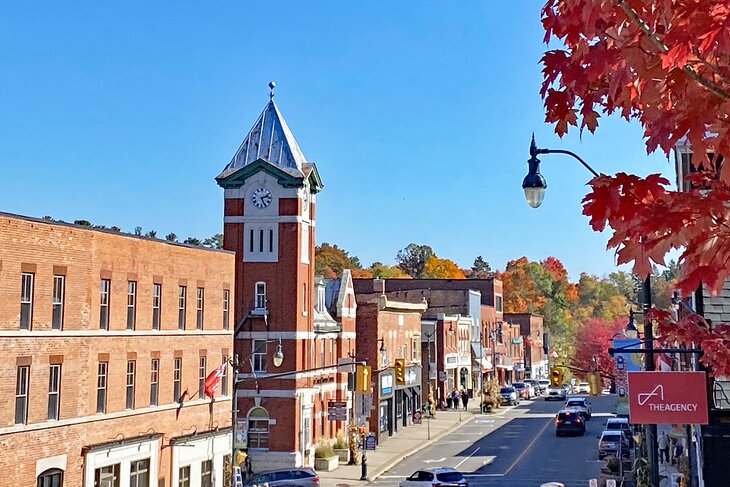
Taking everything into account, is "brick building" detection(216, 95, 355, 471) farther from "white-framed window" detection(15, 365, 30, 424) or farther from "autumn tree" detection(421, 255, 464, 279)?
"autumn tree" detection(421, 255, 464, 279)

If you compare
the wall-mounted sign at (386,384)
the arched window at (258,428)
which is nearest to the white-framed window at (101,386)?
the arched window at (258,428)

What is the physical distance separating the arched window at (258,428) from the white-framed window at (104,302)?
551 inches

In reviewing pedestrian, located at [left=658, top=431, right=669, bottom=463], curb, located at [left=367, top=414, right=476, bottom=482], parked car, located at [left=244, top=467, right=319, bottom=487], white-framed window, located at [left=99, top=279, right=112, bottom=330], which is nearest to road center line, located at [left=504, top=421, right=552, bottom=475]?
curb, located at [left=367, top=414, right=476, bottom=482]

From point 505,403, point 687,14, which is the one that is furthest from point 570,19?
point 505,403

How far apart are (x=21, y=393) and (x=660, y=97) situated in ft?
82.6

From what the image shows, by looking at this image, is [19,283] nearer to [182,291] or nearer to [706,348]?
[182,291]

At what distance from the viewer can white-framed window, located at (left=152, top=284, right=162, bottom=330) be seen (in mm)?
33219

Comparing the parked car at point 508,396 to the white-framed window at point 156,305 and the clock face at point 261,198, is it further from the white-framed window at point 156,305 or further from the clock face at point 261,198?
the white-framed window at point 156,305

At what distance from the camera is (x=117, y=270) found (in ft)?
101

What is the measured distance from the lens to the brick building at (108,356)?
25.7 m

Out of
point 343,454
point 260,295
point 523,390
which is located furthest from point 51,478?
point 523,390

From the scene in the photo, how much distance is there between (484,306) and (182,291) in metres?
59.4

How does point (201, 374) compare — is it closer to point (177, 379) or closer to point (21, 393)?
point (177, 379)

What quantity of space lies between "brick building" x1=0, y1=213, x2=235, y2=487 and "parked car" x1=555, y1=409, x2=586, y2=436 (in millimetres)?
25171
